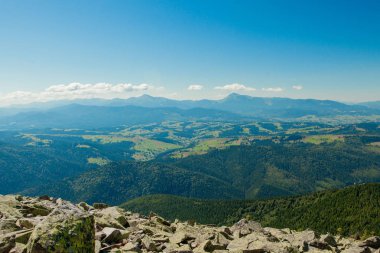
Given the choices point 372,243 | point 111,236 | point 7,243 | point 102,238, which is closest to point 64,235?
point 7,243

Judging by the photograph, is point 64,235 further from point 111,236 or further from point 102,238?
point 111,236

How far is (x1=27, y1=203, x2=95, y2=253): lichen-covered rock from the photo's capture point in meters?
18.6

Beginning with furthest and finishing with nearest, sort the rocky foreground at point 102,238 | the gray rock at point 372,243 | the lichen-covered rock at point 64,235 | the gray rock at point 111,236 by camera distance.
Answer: the gray rock at point 372,243 → the gray rock at point 111,236 → the rocky foreground at point 102,238 → the lichen-covered rock at point 64,235

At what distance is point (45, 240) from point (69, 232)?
1.41 meters

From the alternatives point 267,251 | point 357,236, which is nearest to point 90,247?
point 267,251

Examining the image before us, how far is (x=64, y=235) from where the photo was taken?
19094 millimetres

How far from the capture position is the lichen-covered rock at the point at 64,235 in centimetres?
1864

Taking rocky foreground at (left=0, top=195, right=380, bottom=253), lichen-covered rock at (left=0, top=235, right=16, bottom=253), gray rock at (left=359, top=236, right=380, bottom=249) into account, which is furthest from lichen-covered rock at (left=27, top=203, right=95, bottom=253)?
gray rock at (left=359, top=236, right=380, bottom=249)

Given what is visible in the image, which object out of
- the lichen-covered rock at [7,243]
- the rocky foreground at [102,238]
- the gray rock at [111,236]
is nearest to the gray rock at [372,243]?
the rocky foreground at [102,238]

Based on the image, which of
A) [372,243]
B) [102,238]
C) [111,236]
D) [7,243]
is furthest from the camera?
[372,243]

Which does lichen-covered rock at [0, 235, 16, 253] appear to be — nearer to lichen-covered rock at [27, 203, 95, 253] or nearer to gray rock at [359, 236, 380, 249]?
lichen-covered rock at [27, 203, 95, 253]

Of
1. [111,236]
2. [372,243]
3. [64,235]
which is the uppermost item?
[64,235]

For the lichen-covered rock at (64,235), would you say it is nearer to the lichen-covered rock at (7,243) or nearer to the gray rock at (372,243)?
the lichen-covered rock at (7,243)

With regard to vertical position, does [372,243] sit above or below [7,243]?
below
